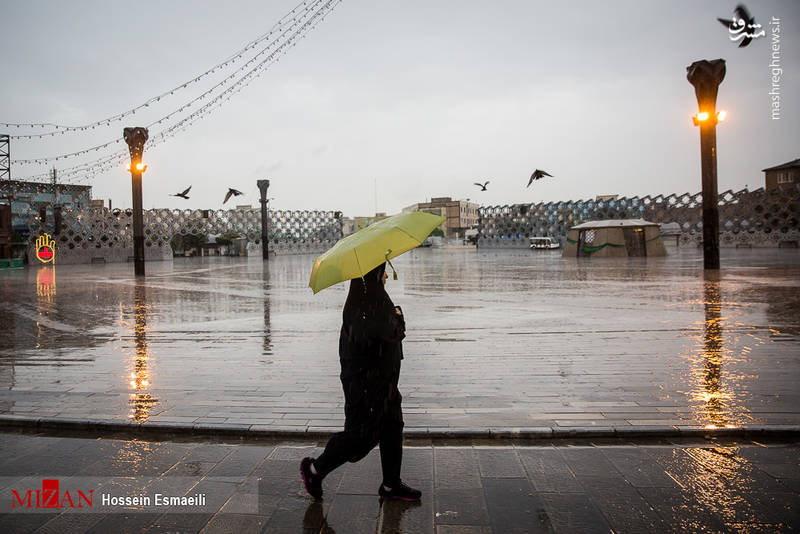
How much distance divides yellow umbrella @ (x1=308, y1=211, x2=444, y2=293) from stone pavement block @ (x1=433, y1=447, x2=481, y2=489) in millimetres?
1491

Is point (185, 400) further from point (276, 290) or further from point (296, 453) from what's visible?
point (276, 290)

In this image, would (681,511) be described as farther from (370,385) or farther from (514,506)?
(370,385)

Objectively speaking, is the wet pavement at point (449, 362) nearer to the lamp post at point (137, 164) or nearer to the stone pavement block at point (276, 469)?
the stone pavement block at point (276, 469)

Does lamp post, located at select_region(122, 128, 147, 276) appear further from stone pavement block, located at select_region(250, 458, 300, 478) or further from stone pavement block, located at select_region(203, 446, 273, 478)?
stone pavement block, located at select_region(250, 458, 300, 478)

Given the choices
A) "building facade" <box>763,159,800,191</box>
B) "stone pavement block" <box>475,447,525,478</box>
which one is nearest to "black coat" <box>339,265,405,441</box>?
"stone pavement block" <box>475,447,525,478</box>

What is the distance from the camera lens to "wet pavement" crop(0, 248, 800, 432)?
15.8ft

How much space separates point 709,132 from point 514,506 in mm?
19689

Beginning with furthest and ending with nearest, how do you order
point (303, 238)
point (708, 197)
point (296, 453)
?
point (303, 238) → point (708, 197) → point (296, 453)

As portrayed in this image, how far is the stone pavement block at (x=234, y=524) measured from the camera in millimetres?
2971

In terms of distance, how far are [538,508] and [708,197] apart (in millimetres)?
19291

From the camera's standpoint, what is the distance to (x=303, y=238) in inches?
2459

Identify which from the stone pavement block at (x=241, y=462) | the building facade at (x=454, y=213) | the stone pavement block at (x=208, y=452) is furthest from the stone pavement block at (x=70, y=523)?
the building facade at (x=454, y=213)

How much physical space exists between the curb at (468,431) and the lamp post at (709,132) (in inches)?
665

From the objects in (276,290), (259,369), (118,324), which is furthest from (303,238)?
(259,369)
